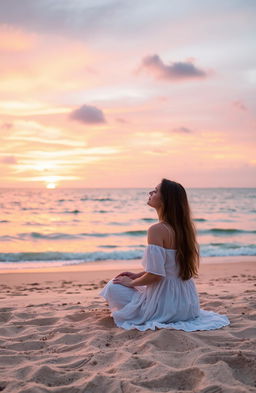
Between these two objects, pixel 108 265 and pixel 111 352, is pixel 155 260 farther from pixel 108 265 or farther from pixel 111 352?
pixel 108 265

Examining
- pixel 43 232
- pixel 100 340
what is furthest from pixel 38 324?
pixel 43 232

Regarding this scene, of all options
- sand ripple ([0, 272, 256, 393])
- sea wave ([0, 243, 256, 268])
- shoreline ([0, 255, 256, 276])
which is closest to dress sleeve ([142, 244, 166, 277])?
sand ripple ([0, 272, 256, 393])

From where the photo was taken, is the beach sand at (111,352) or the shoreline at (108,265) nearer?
the beach sand at (111,352)

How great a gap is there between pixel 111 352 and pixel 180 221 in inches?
59.9

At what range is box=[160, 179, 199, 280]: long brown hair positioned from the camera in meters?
4.45

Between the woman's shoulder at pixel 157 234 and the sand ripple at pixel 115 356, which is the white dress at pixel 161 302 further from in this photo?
the sand ripple at pixel 115 356

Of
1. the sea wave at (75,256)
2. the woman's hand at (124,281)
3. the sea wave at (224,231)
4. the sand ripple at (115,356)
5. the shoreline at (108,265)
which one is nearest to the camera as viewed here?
the sand ripple at (115,356)

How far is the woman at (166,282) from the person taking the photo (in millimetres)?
4453

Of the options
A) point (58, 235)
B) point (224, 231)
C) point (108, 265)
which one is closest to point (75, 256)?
point (108, 265)

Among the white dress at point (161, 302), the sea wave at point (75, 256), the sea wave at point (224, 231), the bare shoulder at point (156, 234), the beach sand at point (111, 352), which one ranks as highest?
the bare shoulder at point (156, 234)

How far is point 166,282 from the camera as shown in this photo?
4.61 meters

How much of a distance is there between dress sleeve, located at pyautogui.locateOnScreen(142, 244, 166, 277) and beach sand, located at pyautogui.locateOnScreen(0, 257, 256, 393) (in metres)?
0.62

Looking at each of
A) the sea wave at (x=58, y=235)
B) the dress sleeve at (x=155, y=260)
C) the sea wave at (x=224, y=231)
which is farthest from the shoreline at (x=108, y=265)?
the sea wave at (x=224, y=231)

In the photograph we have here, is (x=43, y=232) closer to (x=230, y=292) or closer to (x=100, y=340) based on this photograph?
(x=230, y=292)
